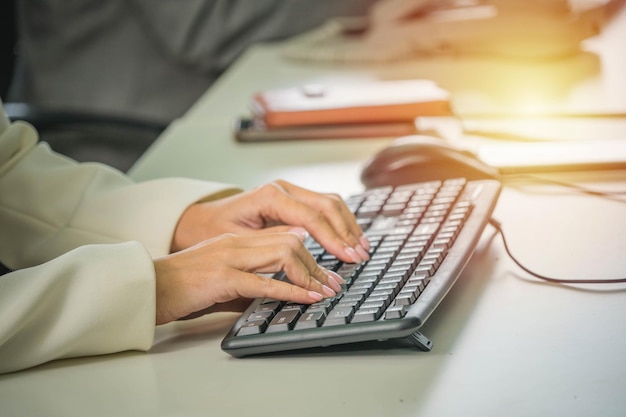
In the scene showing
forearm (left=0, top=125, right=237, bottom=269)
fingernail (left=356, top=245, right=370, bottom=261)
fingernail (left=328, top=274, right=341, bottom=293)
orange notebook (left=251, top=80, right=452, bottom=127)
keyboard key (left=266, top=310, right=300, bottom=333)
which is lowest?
orange notebook (left=251, top=80, right=452, bottom=127)

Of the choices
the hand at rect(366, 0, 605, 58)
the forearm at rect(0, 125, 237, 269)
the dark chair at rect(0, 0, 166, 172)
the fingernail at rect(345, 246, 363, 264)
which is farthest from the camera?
the hand at rect(366, 0, 605, 58)

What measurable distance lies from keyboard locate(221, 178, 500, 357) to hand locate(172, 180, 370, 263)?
0.05 feet

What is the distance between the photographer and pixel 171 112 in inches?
103

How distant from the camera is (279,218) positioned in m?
1.00

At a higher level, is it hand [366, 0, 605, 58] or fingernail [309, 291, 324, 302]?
fingernail [309, 291, 324, 302]

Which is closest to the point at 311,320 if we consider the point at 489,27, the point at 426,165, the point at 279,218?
the point at 279,218

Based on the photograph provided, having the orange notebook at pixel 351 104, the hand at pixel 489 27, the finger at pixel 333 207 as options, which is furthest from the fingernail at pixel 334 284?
the hand at pixel 489 27

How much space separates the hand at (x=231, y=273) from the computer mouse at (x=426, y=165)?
1.01 ft

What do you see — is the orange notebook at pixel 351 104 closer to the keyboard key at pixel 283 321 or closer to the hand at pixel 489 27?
the hand at pixel 489 27

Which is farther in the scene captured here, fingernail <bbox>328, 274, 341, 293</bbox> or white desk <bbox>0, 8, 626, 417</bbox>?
fingernail <bbox>328, 274, 341, 293</bbox>

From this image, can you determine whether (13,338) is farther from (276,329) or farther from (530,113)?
(530,113)

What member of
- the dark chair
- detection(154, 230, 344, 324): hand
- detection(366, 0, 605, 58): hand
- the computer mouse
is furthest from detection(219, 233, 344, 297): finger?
detection(366, 0, 605, 58): hand

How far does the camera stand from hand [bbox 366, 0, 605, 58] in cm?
173

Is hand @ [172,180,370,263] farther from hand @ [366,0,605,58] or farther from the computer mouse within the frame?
hand @ [366,0,605,58]
